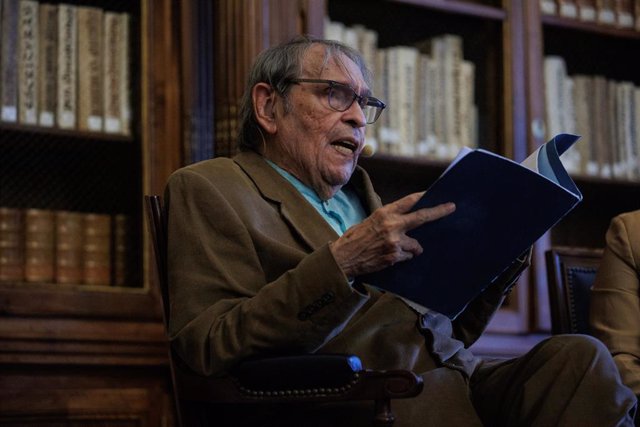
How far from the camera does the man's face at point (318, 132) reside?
232cm

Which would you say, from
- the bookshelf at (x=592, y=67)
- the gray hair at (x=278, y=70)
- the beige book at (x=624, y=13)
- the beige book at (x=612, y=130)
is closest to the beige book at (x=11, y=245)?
the gray hair at (x=278, y=70)

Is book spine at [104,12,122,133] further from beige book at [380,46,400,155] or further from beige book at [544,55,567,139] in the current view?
beige book at [544,55,567,139]

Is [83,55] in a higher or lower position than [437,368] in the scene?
higher

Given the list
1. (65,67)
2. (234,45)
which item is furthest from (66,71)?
(234,45)

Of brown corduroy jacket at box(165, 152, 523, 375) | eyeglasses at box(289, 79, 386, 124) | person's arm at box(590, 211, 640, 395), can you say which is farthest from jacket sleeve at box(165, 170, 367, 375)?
person's arm at box(590, 211, 640, 395)

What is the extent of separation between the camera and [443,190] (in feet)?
6.03

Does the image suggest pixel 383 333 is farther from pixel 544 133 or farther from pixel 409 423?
pixel 544 133

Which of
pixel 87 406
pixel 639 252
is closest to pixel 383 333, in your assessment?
pixel 639 252

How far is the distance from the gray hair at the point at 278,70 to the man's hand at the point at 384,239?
0.55m

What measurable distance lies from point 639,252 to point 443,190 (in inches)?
35.1

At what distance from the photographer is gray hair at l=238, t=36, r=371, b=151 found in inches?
93.0

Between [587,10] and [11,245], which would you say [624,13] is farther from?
[11,245]

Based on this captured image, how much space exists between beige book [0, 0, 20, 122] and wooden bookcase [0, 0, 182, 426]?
39 mm

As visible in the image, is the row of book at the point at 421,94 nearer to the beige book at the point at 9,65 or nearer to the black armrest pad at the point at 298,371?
the beige book at the point at 9,65
